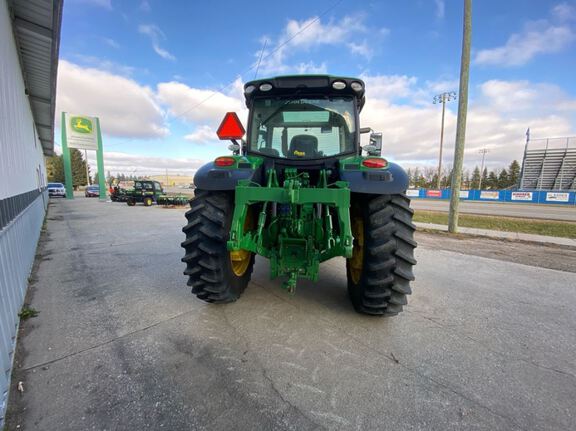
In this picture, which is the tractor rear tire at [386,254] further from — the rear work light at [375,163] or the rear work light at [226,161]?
the rear work light at [226,161]

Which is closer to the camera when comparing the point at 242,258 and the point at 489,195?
the point at 242,258

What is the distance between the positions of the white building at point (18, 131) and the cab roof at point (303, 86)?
2.89m

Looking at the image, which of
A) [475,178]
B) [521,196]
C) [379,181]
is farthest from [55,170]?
[475,178]

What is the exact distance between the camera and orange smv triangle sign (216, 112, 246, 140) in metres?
3.63

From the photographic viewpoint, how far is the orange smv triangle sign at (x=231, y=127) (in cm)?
363

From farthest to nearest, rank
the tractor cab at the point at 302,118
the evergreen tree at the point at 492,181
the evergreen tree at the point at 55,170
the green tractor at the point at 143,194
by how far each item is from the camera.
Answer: the evergreen tree at the point at 492,181 → the evergreen tree at the point at 55,170 → the green tractor at the point at 143,194 → the tractor cab at the point at 302,118

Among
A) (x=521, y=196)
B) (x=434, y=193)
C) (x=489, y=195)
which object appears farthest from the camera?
(x=434, y=193)

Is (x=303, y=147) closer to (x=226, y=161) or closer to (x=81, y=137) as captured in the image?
(x=226, y=161)

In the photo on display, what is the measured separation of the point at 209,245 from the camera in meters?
2.63

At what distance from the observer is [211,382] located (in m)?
1.86

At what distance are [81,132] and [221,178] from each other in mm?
33380

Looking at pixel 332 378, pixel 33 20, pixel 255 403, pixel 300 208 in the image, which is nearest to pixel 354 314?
pixel 332 378

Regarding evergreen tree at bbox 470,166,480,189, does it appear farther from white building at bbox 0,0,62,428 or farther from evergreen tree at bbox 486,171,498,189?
white building at bbox 0,0,62,428

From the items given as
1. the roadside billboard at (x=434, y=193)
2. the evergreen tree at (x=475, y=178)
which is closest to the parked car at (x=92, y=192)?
the roadside billboard at (x=434, y=193)
